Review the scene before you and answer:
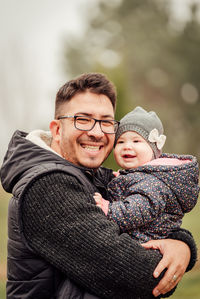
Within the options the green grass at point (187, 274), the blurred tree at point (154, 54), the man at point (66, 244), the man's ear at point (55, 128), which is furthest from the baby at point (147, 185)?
the blurred tree at point (154, 54)

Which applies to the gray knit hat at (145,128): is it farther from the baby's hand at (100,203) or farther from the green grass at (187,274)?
the green grass at (187,274)

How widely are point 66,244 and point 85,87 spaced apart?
1132 mm

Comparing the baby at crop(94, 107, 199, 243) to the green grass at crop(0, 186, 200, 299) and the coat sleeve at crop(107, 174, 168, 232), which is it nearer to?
the coat sleeve at crop(107, 174, 168, 232)

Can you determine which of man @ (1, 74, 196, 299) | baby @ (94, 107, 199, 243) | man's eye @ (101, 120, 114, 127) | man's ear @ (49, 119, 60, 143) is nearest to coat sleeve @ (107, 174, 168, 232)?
baby @ (94, 107, 199, 243)

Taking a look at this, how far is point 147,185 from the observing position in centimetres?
246

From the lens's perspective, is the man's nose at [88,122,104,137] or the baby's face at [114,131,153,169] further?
the baby's face at [114,131,153,169]

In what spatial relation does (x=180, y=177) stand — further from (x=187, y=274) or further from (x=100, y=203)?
(x=187, y=274)

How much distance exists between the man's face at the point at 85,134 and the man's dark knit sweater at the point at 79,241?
1.81ft

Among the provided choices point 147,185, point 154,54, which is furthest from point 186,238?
point 154,54

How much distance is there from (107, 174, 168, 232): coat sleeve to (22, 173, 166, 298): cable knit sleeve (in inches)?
7.2

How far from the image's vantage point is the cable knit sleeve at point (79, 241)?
6.68ft

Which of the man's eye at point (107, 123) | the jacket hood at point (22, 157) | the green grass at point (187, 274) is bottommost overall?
the green grass at point (187, 274)

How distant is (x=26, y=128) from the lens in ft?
106

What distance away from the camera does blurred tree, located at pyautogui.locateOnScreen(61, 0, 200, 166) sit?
66.8ft
